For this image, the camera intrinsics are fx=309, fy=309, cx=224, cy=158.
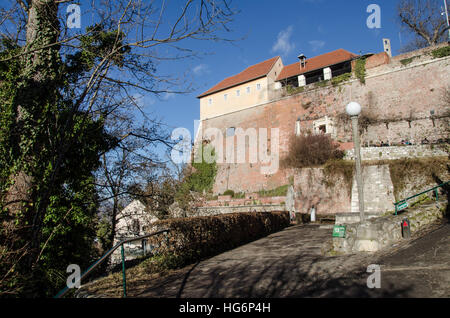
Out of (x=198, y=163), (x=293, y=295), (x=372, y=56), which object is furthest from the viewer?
(x=198, y=163)

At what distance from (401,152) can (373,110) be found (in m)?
6.34

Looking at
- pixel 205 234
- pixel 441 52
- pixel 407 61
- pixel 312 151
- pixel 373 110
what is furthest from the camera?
pixel 373 110

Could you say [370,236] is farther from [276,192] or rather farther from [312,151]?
[276,192]

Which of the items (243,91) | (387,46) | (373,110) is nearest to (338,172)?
(373,110)

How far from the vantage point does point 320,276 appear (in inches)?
219

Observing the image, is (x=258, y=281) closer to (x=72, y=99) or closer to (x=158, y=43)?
(x=158, y=43)

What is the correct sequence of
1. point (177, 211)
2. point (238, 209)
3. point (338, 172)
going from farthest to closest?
point (238, 209), point (338, 172), point (177, 211)

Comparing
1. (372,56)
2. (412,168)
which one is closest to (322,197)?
(412,168)

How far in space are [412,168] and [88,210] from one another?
57.5ft

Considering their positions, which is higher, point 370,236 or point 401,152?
point 401,152

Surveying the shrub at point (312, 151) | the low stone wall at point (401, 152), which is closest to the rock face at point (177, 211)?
the shrub at point (312, 151)

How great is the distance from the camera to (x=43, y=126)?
6797 mm

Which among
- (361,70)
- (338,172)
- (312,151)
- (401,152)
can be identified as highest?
(361,70)

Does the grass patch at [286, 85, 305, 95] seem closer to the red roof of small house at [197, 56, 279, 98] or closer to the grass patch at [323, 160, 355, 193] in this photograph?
the red roof of small house at [197, 56, 279, 98]
